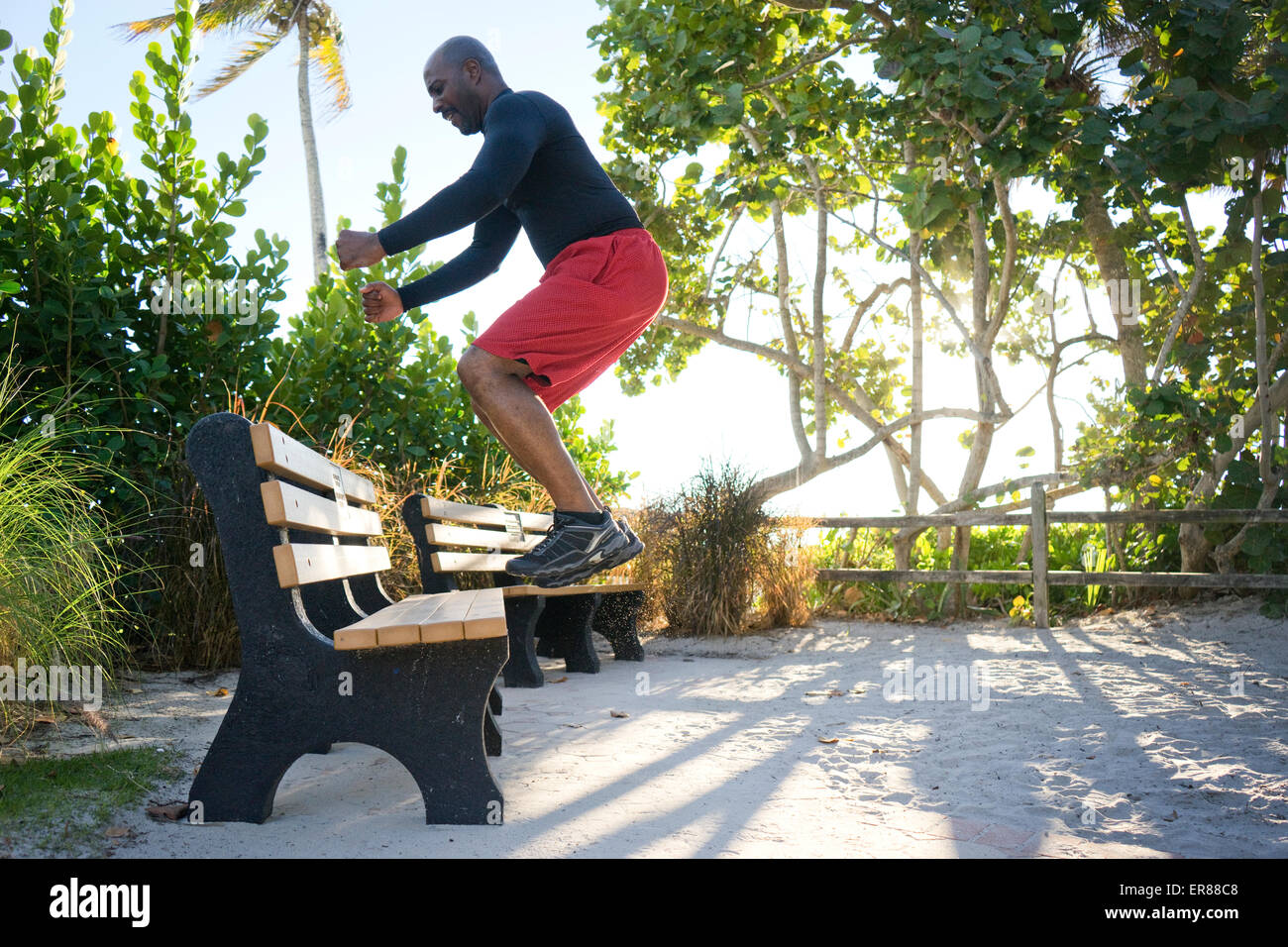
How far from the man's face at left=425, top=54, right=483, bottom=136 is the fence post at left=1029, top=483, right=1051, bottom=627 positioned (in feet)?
22.5

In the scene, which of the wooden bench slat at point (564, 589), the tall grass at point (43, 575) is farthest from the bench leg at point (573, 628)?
the tall grass at point (43, 575)

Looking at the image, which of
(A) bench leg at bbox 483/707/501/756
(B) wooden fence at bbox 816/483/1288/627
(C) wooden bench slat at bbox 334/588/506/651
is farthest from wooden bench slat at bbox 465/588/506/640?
(B) wooden fence at bbox 816/483/1288/627

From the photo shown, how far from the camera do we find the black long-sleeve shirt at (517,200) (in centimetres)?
251

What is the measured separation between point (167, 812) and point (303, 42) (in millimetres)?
21464

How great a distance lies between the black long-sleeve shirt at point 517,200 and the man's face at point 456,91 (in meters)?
0.08

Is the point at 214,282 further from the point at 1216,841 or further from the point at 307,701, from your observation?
the point at 1216,841

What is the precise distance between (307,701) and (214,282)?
3.85 m

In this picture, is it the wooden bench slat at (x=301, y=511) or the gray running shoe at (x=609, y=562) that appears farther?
the gray running shoe at (x=609, y=562)

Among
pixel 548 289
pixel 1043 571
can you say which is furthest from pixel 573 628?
pixel 1043 571

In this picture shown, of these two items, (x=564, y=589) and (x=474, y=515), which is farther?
(x=564, y=589)

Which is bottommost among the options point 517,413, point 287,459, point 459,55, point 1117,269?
point 287,459
